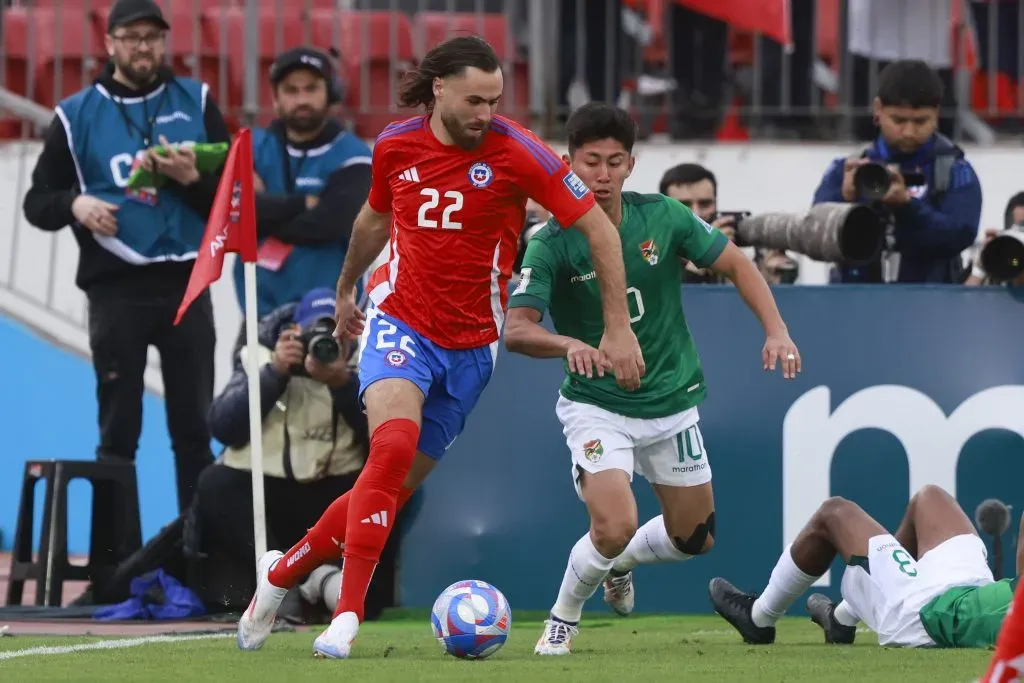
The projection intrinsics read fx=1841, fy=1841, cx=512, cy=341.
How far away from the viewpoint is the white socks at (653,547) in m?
7.52

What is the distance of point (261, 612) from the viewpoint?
21.1 ft

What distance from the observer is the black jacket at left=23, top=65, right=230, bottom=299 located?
909 centimetres

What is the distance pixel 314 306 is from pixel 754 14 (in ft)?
14.6

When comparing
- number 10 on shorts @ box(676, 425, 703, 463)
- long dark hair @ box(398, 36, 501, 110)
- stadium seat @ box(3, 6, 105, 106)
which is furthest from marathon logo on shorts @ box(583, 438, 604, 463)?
stadium seat @ box(3, 6, 105, 106)

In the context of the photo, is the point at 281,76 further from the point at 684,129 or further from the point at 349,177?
the point at 684,129

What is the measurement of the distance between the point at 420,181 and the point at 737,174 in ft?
19.1

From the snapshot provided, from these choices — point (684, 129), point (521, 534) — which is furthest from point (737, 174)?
point (521, 534)

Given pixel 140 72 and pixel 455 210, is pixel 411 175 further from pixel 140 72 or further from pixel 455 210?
pixel 140 72

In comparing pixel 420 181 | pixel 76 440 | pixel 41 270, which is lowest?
pixel 76 440

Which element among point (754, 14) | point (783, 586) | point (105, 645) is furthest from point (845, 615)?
point (754, 14)

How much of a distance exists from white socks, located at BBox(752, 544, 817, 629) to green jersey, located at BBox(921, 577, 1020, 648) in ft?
2.15

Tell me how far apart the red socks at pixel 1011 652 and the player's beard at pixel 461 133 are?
296 cm

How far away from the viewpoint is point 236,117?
39.8ft

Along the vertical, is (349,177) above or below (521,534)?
above
